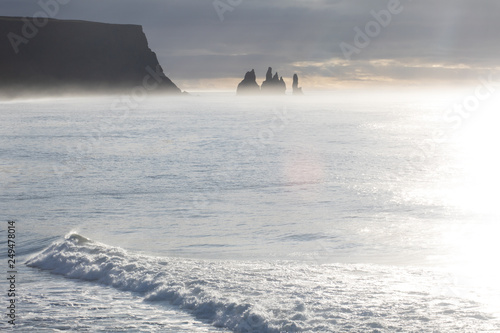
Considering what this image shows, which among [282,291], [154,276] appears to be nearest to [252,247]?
[154,276]

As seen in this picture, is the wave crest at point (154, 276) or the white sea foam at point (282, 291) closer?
the white sea foam at point (282, 291)

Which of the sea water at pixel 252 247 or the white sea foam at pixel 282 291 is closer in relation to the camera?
the white sea foam at pixel 282 291

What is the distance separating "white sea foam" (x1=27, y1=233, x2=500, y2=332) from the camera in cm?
863

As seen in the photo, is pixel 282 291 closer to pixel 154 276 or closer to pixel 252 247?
pixel 154 276

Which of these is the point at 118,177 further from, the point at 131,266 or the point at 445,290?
the point at 445,290

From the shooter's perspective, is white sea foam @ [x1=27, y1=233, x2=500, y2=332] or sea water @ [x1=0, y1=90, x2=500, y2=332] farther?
sea water @ [x1=0, y1=90, x2=500, y2=332]

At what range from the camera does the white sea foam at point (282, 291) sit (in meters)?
8.63

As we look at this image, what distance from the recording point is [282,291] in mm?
9992

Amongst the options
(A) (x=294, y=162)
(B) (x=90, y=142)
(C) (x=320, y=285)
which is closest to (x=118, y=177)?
(A) (x=294, y=162)

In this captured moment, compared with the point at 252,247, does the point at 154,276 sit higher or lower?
lower

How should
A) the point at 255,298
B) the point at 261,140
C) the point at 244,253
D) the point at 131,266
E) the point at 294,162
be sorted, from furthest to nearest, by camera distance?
the point at 261,140 → the point at 294,162 → the point at 244,253 → the point at 131,266 → the point at 255,298

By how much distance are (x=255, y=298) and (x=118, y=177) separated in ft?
55.8

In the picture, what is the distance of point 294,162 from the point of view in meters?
31.0

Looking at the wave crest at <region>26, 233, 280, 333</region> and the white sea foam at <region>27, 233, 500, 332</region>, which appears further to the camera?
the wave crest at <region>26, 233, 280, 333</region>
